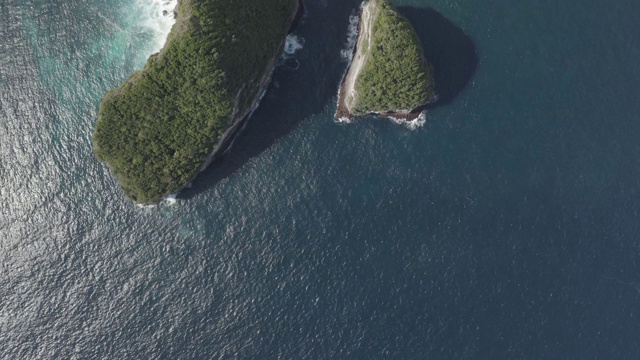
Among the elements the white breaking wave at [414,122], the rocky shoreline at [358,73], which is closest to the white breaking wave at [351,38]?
the rocky shoreline at [358,73]

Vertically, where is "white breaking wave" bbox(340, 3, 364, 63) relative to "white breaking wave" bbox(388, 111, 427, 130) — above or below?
above

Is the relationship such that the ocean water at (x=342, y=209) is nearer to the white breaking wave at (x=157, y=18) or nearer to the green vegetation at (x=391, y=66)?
the white breaking wave at (x=157, y=18)

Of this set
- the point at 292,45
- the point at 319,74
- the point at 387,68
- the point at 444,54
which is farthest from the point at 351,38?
the point at 444,54

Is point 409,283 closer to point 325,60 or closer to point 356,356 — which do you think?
point 356,356

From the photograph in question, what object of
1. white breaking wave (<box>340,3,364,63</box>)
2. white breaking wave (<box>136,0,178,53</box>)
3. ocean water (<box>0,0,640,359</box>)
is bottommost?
ocean water (<box>0,0,640,359</box>)

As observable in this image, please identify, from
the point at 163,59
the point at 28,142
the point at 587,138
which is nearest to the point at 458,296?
the point at 587,138

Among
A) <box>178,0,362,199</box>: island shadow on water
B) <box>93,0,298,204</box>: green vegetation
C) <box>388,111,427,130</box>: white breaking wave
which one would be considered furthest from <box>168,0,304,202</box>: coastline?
<box>388,111,427,130</box>: white breaking wave

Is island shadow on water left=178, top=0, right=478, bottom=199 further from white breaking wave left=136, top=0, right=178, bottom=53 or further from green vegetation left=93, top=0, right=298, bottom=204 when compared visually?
white breaking wave left=136, top=0, right=178, bottom=53

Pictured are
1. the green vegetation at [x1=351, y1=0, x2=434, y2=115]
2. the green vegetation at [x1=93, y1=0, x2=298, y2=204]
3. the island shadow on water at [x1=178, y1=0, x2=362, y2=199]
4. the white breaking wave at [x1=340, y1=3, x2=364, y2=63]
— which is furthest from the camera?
the white breaking wave at [x1=340, y1=3, x2=364, y2=63]
